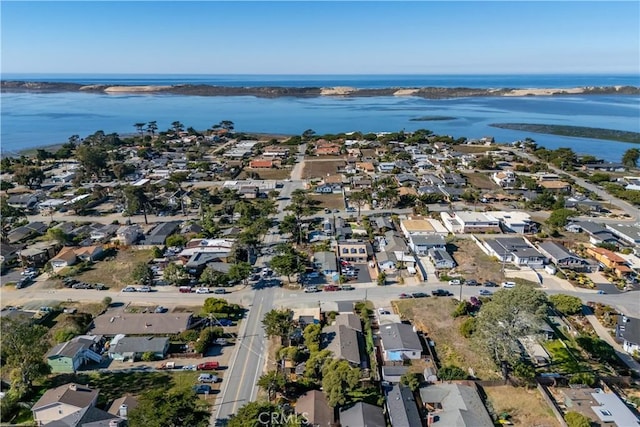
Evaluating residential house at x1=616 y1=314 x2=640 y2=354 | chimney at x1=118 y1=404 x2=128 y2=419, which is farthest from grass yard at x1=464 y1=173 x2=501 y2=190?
chimney at x1=118 y1=404 x2=128 y2=419

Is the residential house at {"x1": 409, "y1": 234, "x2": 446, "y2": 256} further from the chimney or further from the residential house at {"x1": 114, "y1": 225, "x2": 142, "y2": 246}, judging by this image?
the residential house at {"x1": 114, "y1": 225, "x2": 142, "y2": 246}

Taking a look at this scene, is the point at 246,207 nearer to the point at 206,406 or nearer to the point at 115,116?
the point at 206,406

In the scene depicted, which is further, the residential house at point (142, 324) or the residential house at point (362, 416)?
the residential house at point (142, 324)

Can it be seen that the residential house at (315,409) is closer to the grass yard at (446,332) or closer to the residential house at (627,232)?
the grass yard at (446,332)

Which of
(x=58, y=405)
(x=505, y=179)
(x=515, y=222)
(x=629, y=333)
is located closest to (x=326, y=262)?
(x=58, y=405)

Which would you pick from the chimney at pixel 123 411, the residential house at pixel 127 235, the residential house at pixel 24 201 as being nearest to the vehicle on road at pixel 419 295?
the chimney at pixel 123 411

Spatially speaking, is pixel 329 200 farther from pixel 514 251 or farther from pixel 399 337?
pixel 399 337
